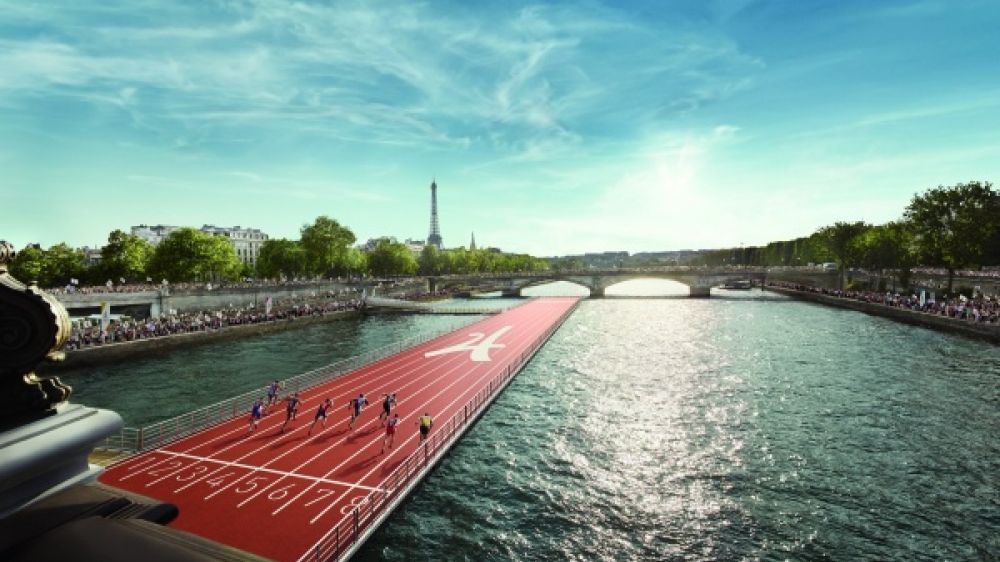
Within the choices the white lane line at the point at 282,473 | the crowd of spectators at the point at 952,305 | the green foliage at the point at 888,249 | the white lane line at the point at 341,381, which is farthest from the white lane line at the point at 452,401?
the green foliage at the point at 888,249

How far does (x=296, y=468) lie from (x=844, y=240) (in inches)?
4927

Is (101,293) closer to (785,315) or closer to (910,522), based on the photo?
(910,522)

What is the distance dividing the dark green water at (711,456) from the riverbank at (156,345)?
4506mm

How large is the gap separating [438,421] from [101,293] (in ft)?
210

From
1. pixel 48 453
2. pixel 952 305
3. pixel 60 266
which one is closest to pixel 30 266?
pixel 60 266

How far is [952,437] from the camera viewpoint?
93.5 ft

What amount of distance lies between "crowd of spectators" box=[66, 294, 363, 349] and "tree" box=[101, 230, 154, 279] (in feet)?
74.2

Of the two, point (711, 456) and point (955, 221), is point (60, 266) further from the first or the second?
point (955, 221)

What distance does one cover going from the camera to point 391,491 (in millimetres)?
19781

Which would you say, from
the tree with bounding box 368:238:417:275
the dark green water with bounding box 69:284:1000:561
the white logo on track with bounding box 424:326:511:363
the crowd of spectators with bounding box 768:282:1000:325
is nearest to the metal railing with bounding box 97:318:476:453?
the dark green water with bounding box 69:284:1000:561

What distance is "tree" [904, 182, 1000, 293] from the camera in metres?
77.8

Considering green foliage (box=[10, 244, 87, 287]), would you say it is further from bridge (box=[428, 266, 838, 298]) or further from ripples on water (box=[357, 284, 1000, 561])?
ripples on water (box=[357, 284, 1000, 561])

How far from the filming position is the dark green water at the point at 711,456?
62.2ft

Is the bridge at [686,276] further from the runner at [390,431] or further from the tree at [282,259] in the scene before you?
the runner at [390,431]
